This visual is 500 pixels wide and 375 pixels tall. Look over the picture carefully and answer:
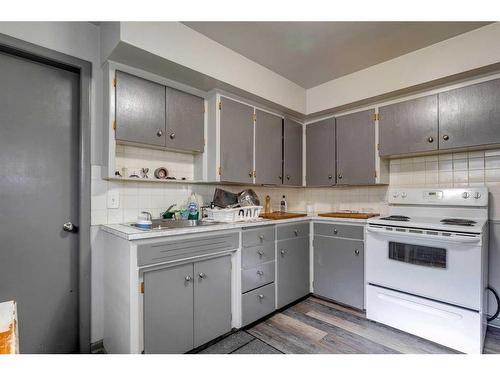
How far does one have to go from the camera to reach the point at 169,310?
165 cm

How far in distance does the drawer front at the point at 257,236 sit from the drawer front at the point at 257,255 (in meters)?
0.04

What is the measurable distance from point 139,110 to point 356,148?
2089mm

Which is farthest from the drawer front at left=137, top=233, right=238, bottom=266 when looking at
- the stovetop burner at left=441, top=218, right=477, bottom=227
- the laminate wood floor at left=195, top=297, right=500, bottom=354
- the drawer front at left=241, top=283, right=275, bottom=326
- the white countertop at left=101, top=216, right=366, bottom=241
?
the stovetop burner at left=441, top=218, right=477, bottom=227

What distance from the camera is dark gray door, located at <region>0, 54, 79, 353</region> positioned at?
1.59 metres

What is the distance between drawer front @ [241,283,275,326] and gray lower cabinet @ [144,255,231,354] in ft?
0.50

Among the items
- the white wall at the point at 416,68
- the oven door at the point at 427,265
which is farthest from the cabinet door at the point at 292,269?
the white wall at the point at 416,68

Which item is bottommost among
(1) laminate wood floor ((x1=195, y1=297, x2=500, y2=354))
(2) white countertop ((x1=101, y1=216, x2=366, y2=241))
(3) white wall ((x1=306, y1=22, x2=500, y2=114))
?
(1) laminate wood floor ((x1=195, y1=297, x2=500, y2=354))

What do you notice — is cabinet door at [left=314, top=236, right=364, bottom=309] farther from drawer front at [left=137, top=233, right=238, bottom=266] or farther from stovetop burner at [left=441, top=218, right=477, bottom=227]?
drawer front at [left=137, top=233, right=238, bottom=266]

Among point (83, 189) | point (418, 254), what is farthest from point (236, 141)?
point (418, 254)

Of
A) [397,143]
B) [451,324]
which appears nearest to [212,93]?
[397,143]

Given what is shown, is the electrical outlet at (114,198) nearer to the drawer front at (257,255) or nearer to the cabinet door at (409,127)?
the drawer front at (257,255)
